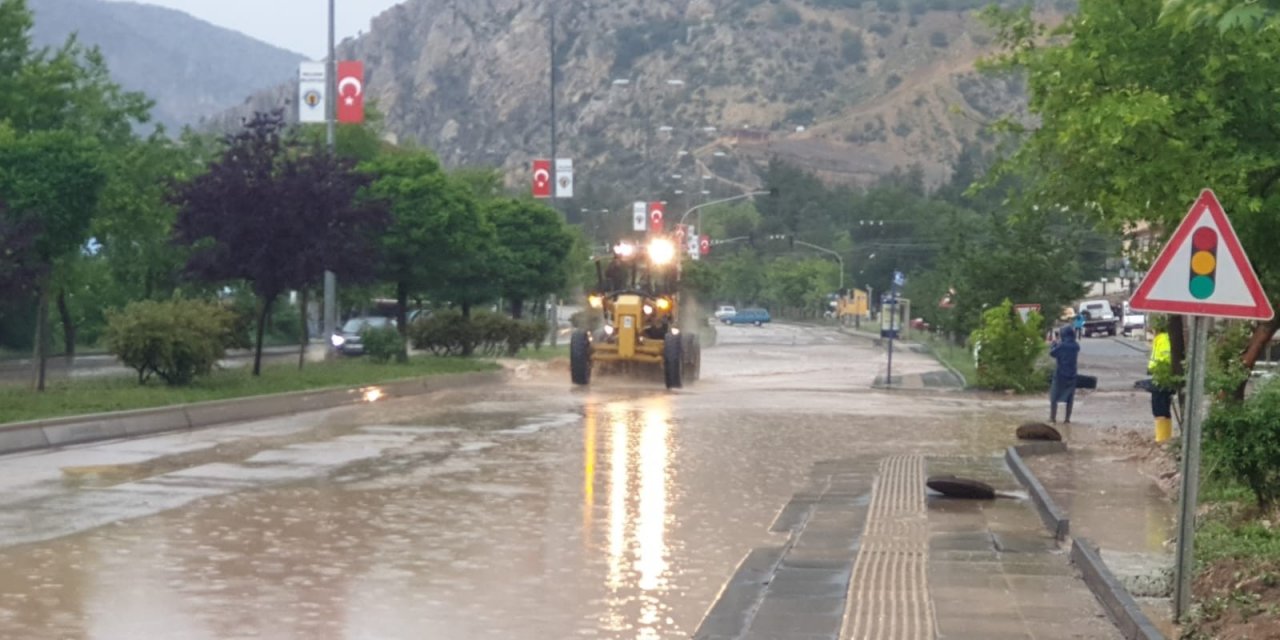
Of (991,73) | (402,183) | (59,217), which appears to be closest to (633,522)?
(991,73)

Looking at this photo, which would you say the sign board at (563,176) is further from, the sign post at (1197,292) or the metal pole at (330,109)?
the sign post at (1197,292)

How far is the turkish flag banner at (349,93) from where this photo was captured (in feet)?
130

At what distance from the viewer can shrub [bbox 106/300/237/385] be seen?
28.5 m

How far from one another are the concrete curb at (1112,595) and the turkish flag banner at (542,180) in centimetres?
4286

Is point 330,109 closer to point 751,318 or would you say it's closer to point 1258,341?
point 1258,341

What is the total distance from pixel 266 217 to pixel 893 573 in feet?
70.8

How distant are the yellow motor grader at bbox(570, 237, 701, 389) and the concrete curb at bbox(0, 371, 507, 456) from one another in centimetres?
624

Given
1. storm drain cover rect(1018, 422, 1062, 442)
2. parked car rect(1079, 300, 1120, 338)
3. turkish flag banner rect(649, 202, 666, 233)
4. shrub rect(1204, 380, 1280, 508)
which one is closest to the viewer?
shrub rect(1204, 380, 1280, 508)

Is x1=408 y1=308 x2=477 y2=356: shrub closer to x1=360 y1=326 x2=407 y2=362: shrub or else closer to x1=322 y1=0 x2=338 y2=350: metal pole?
x1=360 y1=326 x2=407 y2=362: shrub

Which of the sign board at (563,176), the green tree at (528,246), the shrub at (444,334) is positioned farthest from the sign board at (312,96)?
the sign board at (563,176)

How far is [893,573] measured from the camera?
1289 cm

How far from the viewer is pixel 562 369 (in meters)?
50.4

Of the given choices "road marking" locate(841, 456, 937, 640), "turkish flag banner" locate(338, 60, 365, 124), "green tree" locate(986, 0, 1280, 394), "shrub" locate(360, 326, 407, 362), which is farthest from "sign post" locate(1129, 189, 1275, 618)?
"shrub" locate(360, 326, 407, 362)

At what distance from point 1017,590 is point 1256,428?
10.0ft
